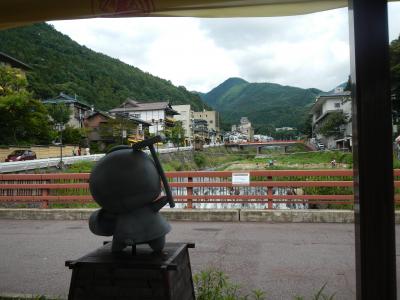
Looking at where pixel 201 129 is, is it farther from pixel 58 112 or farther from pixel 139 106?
pixel 58 112

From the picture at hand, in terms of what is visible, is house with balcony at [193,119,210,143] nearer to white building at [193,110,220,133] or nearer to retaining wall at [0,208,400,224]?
white building at [193,110,220,133]

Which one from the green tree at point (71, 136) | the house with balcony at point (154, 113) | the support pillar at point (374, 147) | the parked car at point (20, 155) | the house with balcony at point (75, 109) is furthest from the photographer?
the house with balcony at point (154, 113)

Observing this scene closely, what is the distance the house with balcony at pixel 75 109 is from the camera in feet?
167

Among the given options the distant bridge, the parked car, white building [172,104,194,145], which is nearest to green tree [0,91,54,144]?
the parked car

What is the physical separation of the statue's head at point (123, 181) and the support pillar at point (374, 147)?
1.28 meters

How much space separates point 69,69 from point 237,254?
57.8m

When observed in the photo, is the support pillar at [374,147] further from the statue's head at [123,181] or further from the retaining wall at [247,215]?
the retaining wall at [247,215]

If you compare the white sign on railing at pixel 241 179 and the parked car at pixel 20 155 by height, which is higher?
the parked car at pixel 20 155

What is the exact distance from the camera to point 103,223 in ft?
8.63

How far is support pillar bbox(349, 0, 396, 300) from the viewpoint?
2098 millimetres

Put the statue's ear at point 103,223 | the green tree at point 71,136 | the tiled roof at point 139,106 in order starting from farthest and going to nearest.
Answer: the tiled roof at point 139,106 → the green tree at point 71,136 → the statue's ear at point 103,223

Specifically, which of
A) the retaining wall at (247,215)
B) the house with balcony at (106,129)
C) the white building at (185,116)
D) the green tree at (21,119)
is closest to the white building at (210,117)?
the white building at (185,116)

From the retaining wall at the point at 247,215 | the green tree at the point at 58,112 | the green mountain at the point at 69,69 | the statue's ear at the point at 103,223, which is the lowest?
the retaining wall at the point at 247,215

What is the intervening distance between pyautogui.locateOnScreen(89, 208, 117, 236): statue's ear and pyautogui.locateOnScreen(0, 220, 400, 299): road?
1.80 metres
